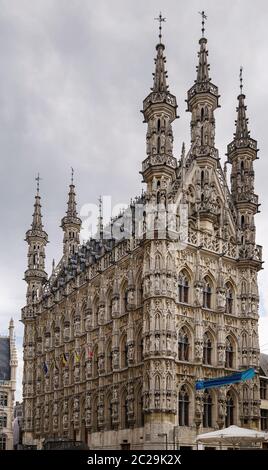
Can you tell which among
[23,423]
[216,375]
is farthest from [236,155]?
[23,423]

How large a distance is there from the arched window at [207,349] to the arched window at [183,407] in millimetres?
3207

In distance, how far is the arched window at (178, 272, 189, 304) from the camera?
157ft

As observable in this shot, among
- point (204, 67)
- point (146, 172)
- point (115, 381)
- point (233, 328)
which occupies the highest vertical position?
point (204, 67)

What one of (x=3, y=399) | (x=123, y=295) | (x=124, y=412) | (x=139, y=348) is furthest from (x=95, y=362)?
(x=3, y=399)

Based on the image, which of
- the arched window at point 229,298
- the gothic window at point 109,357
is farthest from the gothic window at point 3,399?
the arched window at point 229,298

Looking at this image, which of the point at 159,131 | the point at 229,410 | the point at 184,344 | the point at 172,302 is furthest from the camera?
the point at 159,131

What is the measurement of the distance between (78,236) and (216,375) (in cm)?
3481

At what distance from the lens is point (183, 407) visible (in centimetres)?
4572

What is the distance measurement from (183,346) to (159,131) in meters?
16.3

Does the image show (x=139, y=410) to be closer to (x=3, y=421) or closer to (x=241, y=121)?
(x=241, y=121)

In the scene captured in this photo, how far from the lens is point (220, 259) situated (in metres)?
51.0

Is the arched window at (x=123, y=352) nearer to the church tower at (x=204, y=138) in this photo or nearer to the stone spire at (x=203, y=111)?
the church tower at (x=204, y=138)

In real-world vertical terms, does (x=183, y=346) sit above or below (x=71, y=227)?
below
